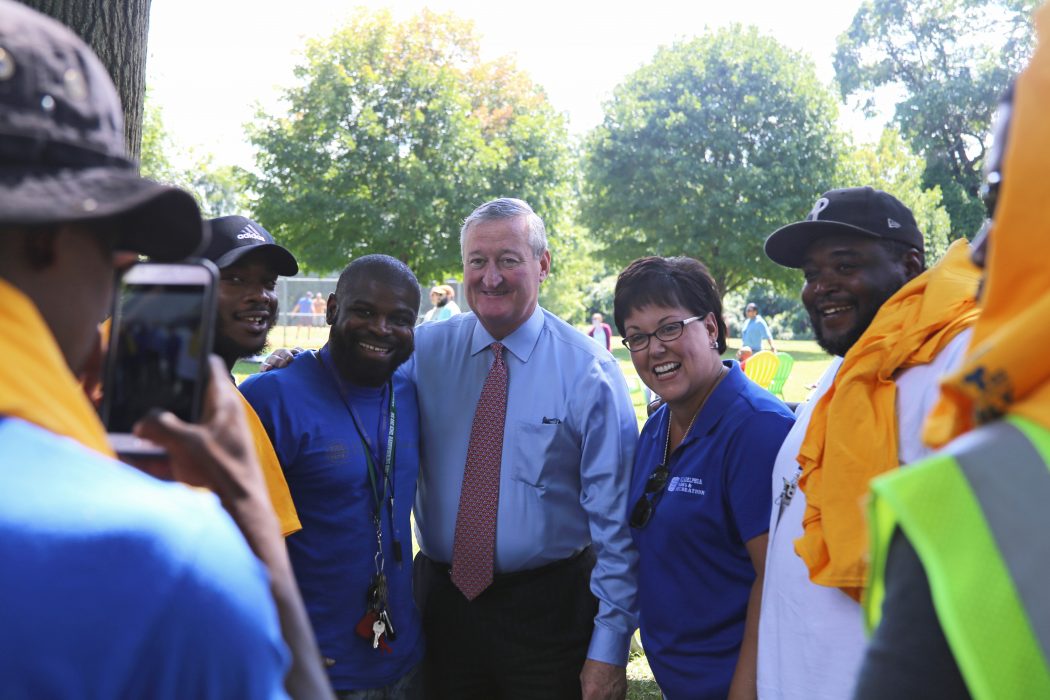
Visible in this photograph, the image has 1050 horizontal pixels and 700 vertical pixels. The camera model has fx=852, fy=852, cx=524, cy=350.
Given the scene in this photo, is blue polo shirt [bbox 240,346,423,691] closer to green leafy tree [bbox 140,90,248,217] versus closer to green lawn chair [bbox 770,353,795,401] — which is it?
green lawn chair [bbox 770,353,795,401]

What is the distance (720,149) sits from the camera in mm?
35344

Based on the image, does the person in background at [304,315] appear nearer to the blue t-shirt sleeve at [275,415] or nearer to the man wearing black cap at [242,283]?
the man wearing black cap at [242,283]

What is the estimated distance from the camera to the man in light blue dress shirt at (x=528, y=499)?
3527 mm

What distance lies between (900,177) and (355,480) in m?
38.8

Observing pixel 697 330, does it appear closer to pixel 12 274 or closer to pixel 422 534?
pixel 422 534

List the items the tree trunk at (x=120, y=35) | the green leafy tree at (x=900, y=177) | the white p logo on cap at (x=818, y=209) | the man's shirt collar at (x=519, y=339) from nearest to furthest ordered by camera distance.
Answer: the white p logo on cap at (x=818, y=209) → the tree trunk at (x=120, y=35) → the man's shirt collar at (x=519, y=339) → the green leafy tree at (x=900, y=177)

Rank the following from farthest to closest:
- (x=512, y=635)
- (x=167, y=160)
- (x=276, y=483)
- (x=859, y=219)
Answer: (x=167, y=160) < (x=512, y=635) < (x=859, y=219) < (x=276, y=483)

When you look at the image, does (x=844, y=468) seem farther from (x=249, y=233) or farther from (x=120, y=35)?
(x=120, y=35)

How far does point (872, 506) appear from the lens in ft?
3.80

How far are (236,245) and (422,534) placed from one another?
1.50m

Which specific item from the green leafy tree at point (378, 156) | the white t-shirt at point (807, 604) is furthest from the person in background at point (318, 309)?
the white t-shirt at point (807, 604)

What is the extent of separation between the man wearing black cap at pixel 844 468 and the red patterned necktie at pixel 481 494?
124cm

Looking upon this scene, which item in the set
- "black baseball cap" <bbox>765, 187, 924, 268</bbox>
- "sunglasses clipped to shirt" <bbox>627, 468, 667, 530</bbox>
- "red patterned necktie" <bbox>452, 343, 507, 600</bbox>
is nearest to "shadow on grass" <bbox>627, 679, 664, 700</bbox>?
"red patterned necktie" <bbox>452, 343, 507, 600</bbox>

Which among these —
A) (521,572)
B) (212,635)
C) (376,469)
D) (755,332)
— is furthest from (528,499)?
(755,332)
